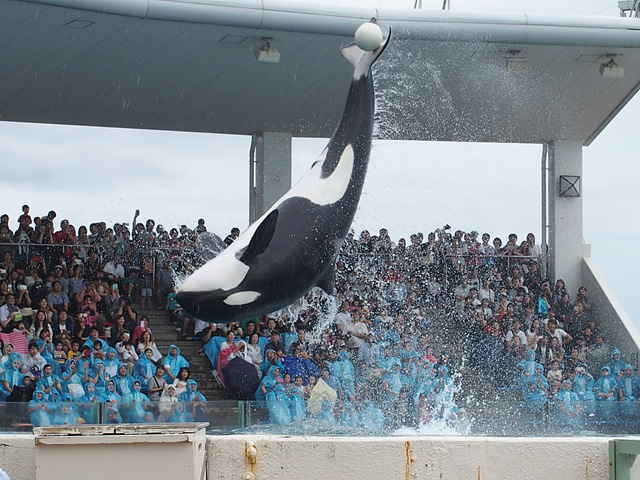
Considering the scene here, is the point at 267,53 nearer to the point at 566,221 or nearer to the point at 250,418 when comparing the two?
the point at 566,221

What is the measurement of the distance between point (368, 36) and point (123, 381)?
18.9 ft

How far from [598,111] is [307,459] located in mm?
12539

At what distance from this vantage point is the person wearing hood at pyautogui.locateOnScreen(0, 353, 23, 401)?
980cm

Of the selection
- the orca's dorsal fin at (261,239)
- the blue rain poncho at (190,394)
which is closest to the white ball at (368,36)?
the orca's dorsal fin at (261,239)

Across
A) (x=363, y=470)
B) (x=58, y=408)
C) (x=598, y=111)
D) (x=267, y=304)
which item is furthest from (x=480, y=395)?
(x=363, y=470)

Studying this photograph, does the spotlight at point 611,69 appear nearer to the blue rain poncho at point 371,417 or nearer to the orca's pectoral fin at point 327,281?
the blue rain poncho at point 371,417

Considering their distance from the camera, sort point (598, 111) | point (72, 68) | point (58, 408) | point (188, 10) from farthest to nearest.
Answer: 1. point (598, 111)
2. point (72, 68)
3. point (188, 10)
4. point (58, 408)

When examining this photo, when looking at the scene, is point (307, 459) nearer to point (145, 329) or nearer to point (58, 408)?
point (58, 408)

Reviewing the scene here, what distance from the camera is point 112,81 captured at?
13055mm

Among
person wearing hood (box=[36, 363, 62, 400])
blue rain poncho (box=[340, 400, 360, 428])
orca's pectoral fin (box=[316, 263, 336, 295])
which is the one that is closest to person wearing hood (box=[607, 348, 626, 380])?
blue rain poncho (box=[340, 400, 360, 428])

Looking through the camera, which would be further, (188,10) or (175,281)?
(175,281)

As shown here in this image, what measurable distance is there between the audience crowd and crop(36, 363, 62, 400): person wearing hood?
24 millimetres

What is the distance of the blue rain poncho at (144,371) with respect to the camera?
10.7 meters

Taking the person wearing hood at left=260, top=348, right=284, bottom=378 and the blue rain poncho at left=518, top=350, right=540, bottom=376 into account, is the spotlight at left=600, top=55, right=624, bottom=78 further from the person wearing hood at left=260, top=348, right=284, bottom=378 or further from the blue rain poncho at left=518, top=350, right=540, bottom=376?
the person wearing hood at left=260, top=348, right=284, bottom=378
